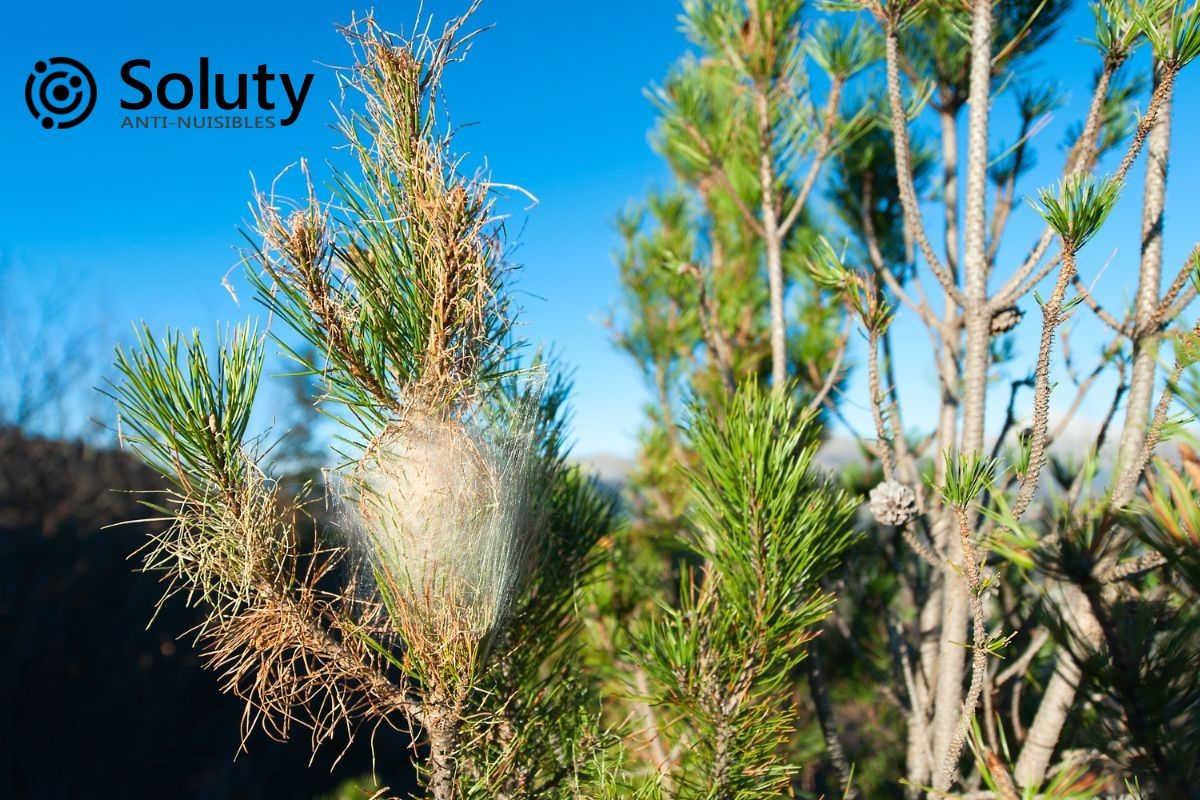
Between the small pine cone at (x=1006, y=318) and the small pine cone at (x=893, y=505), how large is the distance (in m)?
0.18

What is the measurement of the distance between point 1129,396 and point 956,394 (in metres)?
0.17

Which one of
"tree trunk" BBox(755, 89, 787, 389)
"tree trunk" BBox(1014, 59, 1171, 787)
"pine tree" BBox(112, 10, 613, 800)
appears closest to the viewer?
"pine tree" BBox(112, 10, 613, 800)

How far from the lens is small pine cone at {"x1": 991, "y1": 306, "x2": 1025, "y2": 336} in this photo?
2.13 feet

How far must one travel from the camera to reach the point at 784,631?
0.60 m

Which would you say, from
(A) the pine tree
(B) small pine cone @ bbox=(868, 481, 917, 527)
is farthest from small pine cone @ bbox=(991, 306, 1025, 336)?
(A) the pine tree

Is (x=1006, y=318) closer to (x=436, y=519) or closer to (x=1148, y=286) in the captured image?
(x=1148, y=286)

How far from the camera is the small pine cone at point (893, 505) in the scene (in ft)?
1.92

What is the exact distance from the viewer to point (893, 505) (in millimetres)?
589

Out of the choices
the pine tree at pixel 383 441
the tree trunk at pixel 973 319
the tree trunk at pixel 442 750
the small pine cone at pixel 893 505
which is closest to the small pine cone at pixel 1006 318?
the tree trunk at pixel 973 319

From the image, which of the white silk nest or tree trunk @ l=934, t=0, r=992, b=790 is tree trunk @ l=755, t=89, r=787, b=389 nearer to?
tree trunk @ l=934, t=0, r=992, b=790

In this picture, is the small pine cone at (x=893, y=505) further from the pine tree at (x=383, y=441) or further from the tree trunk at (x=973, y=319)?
the pine tree at (x=383, y=441)

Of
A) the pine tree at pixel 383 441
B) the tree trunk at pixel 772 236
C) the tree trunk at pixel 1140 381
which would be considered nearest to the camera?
the pine tree at pixel 383 441

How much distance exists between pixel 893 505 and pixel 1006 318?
0.66ft

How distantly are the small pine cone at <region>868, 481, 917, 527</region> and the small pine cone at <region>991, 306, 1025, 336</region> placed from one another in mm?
180
